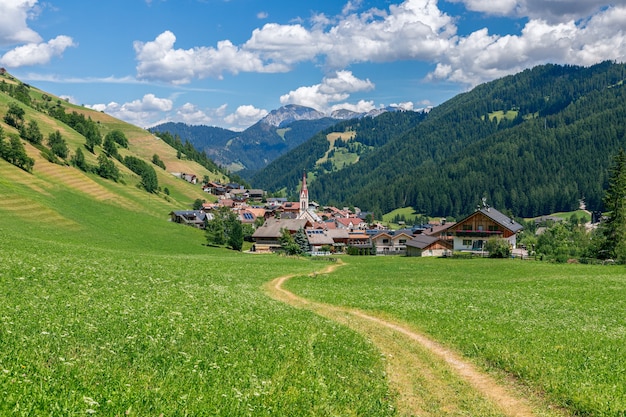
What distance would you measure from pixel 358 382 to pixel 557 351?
9787 mm

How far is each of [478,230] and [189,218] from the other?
94.6 meters

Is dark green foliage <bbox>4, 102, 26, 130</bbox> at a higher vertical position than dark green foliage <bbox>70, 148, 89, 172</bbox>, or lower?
higher

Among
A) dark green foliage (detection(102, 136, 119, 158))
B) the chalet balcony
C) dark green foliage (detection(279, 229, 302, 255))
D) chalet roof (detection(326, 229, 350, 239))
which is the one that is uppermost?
dark green foliage (detection(102, 136, 119, 158))

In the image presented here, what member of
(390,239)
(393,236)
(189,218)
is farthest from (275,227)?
(393,236)

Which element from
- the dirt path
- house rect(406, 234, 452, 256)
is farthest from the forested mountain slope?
the dirt path

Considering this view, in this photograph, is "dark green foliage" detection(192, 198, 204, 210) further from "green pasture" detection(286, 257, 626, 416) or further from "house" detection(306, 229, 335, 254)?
"green pasture" detection(286, 257, 626, 416)

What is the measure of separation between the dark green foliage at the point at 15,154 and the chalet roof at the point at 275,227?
58323 millimetres

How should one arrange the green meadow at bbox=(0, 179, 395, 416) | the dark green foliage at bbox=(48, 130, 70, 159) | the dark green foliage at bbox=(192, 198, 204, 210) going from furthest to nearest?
the dark green foliage at bbox=(192, 198, 204, 210), the dark green foliage at bbox=(48, 130, 70, 159), the green meadow at bbox=(0, 179, 395, 416)

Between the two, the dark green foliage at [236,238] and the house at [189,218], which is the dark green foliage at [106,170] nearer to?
the house at [189,218]

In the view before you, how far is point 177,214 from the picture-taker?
5723 inches

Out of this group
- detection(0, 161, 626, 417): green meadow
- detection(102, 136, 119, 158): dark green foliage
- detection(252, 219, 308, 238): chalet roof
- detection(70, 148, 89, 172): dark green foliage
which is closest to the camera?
detection(0, 161, 626, 417): green meadow

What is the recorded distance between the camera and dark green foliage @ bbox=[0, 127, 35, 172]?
351ft

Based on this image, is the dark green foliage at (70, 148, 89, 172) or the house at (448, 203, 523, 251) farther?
the dark green foliage at (70, 148, 89, 172)

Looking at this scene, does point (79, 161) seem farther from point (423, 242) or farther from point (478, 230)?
point (478, 230)
